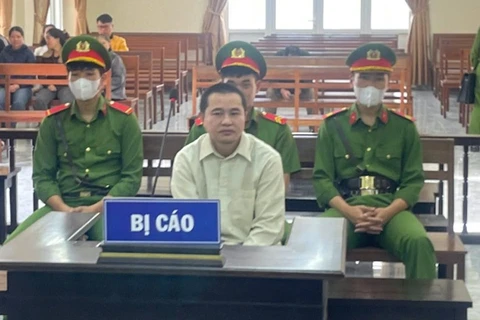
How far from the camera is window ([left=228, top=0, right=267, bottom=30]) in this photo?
16.9 m

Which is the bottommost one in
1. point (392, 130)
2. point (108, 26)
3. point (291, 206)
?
point (291, 206)

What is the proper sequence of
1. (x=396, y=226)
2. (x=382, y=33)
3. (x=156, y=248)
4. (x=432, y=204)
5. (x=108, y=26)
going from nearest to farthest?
(x=156, y=248)
(x=396, y=226)
(x=432, y=204)
(x=108, y=26)
(x=382, y=33)

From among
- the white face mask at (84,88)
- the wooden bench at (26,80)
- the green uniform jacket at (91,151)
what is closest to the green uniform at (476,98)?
the wooden bench at (26,80)

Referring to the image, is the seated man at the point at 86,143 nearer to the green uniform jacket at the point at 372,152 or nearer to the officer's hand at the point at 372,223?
the green uniform jacket at the point at 372,152

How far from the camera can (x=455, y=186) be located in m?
6.61

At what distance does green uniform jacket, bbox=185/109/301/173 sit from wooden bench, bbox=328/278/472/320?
0.95 metres

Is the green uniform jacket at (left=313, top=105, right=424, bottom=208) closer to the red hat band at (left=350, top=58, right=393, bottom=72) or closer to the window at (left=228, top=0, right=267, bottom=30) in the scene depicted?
the red hat band at (left=350, top=58, right=393, bottom=72)

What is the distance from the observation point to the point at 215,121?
3.05m

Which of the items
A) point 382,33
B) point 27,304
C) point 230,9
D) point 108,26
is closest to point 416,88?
point 382,33

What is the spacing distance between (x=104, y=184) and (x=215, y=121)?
93 centimetres

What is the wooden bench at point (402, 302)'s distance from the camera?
107 inches

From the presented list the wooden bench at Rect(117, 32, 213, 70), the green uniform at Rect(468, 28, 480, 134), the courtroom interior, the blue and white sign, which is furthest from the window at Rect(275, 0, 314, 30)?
the blue and white sign

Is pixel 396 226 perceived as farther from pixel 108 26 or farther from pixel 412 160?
pixel 108 26

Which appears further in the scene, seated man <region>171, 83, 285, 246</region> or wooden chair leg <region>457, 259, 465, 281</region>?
wooden chair leg <region>457, 259, 465, 281</region>
